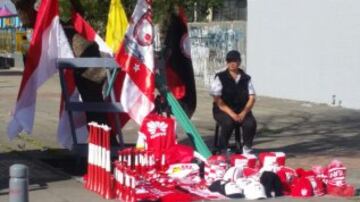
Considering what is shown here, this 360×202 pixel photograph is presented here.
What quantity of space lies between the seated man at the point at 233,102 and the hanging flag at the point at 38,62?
2.04 meters

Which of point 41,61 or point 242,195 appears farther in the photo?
point 41,61

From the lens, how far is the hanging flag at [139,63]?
10.4 metres

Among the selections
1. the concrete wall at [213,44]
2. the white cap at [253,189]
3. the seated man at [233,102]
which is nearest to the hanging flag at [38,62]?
the seated man at [233,102]

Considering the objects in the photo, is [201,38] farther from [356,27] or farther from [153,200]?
[153,200]

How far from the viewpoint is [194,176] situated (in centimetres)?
955

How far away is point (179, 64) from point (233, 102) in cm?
95

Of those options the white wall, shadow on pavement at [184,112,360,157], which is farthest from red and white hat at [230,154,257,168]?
the white wall

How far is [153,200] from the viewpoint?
874 centimetres

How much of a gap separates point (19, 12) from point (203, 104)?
10.2 meters

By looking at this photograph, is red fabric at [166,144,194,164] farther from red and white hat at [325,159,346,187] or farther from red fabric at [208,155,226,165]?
red and white hat at [325,159,346,187]

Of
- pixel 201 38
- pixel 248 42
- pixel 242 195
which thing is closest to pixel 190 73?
pixel 242 195

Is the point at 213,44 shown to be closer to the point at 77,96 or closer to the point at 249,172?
the point at 77,96

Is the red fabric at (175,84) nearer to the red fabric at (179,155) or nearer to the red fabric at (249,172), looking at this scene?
the red fabric at (179,155)

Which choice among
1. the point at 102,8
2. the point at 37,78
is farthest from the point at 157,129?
the point at 102,8
